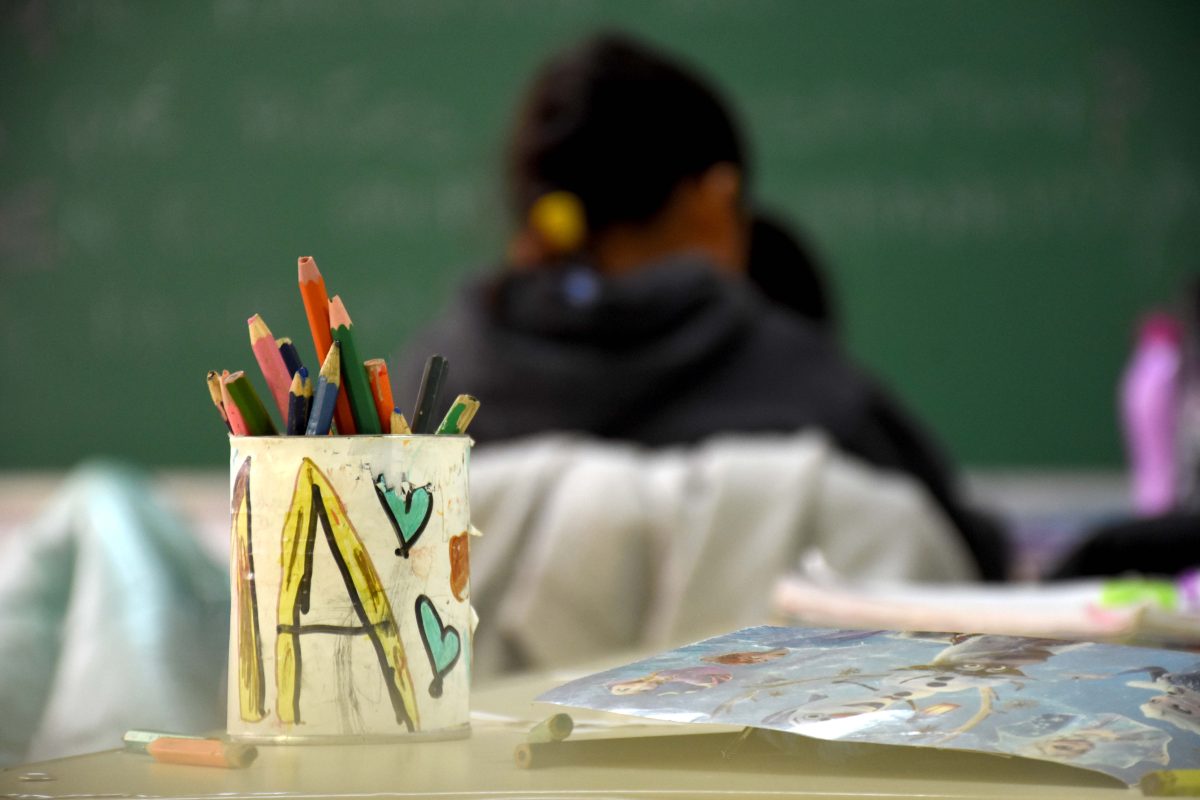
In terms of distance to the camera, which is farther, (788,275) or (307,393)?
(788,275)

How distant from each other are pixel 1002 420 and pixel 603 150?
2.04 m

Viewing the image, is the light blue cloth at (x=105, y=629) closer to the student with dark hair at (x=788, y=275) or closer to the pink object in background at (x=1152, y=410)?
the student with dark hair at (x=788, y=275)

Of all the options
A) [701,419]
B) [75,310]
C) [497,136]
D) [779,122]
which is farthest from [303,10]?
[701,419]

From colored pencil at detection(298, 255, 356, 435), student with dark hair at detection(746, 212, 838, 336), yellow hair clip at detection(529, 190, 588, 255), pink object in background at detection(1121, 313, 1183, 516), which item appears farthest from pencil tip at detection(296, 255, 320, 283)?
pink object in background at detection(1121, 313, 1183, 516)

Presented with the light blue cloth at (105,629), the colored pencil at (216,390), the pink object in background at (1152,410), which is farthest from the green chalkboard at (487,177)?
the colored pencil at (216,390)

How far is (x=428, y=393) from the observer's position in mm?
418

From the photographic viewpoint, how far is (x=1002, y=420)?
3533mm

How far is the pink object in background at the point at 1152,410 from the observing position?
3088 millimetres

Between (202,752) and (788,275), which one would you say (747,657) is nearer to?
(202,752)

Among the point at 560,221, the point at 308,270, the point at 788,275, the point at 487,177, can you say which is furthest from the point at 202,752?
the point at 487,177

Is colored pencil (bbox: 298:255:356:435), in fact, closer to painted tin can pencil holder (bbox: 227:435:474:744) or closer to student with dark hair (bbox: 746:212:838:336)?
painted tin can pencil holder (bbox: 227:435:474:744)

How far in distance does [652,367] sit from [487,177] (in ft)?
7.39

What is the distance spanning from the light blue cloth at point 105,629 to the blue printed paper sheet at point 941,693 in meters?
0.16

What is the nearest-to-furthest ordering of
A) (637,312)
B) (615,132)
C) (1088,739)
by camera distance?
1. (1088,739)
2. (637,312)
3. (615,132)
